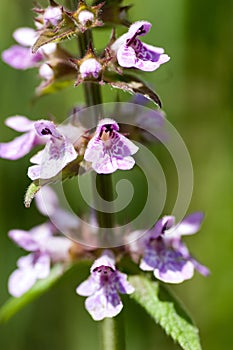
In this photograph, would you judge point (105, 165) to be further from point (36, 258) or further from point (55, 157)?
point (36, 258)

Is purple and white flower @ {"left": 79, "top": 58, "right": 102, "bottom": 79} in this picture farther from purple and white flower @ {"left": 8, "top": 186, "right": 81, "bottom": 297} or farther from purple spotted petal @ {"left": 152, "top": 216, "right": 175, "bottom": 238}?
purple and white flower @ {"left": 8, "top": 186, "right": 81, "bottom": 297}

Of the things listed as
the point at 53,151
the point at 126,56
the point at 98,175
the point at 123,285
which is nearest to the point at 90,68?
the point at 126,56

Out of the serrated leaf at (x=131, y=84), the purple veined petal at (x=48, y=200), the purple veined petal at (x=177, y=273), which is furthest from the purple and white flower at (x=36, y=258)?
the serrated leaf at (x=131, y=84)

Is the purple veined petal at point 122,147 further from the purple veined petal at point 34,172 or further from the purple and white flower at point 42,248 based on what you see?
the purple and white flower at point 42,248

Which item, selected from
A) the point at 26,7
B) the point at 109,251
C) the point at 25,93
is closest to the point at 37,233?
the point at 109,251

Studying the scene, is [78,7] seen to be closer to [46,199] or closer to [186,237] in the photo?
[46,199]

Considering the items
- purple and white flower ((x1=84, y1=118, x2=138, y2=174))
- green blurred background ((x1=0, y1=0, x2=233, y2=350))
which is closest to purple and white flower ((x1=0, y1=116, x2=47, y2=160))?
purple and white flower ((x1=84, y1=118, x2=138, y2=174))
